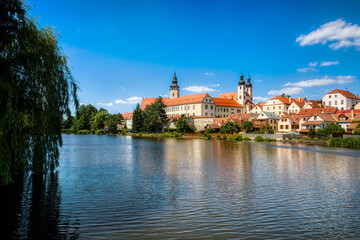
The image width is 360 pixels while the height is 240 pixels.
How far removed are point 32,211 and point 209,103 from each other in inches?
3899

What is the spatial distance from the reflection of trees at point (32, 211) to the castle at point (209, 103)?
90807mm

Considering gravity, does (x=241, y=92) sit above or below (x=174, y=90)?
below

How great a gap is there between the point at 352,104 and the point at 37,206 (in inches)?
4094

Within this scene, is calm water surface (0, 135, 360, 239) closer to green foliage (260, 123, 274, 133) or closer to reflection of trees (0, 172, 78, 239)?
reflection of trees (0, 172, 78, 239)

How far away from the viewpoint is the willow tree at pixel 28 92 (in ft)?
31.8

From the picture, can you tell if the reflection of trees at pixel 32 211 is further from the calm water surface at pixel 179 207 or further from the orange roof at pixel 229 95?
the orange roof at pixel 229 95

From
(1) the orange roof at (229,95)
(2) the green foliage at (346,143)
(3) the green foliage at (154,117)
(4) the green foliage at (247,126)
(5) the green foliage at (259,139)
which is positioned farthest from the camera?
(1) the orange roof at (229,95)

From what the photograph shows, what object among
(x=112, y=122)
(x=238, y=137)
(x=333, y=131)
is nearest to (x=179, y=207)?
(x=238, y=137)

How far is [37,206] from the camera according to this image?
10.2m

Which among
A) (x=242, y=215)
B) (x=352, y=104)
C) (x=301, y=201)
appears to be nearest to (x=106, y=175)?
(x=242, y=215)

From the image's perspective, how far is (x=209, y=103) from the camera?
106 meters

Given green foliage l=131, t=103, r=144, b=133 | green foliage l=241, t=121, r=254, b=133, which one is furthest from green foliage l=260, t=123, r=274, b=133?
green foliage l=131, t=103, r=144, b=133

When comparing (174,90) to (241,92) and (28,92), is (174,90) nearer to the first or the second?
(241,92)

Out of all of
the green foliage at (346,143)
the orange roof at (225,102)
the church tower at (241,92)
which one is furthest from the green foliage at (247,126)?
the church tower at (241,92)
